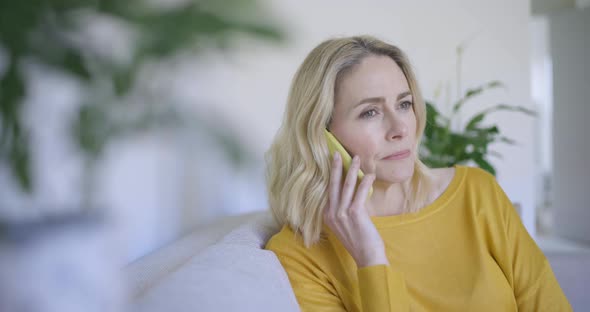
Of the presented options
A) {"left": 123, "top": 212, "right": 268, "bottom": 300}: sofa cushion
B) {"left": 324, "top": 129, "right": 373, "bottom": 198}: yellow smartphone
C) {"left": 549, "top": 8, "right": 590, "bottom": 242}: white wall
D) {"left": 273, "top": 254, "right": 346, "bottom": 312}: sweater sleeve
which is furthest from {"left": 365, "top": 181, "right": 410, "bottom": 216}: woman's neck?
{"left": 549, "top": 8, "right": 590, "bottom": 242}: white wall

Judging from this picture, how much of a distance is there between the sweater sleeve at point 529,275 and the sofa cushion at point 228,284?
515 mm

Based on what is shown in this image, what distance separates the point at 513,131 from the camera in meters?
3.14

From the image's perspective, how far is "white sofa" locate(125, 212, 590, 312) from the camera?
2.43ft

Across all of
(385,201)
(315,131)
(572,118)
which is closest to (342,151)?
(315,131)

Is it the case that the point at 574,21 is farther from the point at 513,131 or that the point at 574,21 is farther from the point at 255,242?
the point at 255,242

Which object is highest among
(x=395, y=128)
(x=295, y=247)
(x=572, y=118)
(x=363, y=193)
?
(x=395, y=128)

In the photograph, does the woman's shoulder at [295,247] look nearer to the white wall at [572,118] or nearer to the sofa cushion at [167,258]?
the sofa cushion at [167,258]

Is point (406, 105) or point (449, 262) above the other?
point (406, 105)

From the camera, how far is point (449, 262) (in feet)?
3.91

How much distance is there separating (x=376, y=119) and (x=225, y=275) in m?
0.52

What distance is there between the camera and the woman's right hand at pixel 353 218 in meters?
1.07

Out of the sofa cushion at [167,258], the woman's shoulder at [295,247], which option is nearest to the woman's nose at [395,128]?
the woman's shoulder at [295,247]

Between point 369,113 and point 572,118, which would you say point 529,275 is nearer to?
point 369,113

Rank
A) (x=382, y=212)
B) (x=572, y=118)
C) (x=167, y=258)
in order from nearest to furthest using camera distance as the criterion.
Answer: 1. (x=167, y=258)
2. (x=382, y=212)
3. (x=572, y=118)
